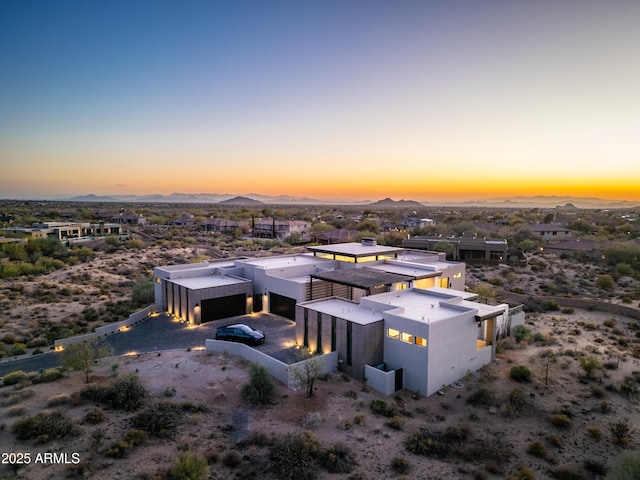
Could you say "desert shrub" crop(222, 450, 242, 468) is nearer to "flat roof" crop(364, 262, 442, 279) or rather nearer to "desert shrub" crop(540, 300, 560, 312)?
"flat roof" crop(364, 262, 442, 279)

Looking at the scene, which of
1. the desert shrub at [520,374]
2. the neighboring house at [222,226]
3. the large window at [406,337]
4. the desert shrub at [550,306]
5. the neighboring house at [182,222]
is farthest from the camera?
the neighboring house at [182,222]

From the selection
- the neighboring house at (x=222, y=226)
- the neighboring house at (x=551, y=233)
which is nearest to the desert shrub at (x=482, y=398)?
the neighboring house at (x=551, y=233)

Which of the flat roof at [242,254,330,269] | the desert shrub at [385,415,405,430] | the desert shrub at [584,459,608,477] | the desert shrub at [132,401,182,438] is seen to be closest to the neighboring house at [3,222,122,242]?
the flat roof at [242,254,330,269]

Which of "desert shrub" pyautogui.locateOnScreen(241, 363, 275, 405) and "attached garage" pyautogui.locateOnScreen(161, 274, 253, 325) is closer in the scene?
"desert shrub" pyautogui.locateOnScreen(241, 363, 275, 405)

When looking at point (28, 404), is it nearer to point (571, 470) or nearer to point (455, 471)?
point (455, 471)

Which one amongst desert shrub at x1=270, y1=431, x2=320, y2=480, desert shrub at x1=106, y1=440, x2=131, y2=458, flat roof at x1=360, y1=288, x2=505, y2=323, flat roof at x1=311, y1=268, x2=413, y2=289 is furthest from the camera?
flat roof at x1=311, y1=268, x2=413, y2=289

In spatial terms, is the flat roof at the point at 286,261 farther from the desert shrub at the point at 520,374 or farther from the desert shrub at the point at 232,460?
the desert shrub at the point at 232,460

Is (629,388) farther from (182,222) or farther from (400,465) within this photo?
(182,222)
